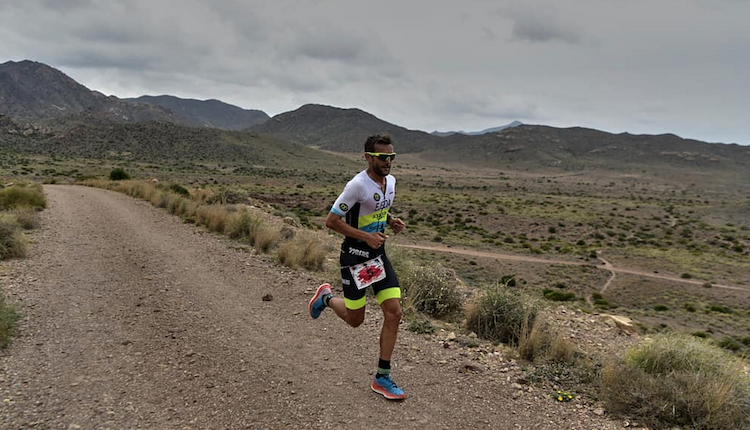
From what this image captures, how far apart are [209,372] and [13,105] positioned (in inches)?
9333

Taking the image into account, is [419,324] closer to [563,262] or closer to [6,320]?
[6,320]

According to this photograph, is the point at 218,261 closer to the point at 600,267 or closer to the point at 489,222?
the point at 600,267

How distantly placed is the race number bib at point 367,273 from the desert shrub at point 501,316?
8.09ft

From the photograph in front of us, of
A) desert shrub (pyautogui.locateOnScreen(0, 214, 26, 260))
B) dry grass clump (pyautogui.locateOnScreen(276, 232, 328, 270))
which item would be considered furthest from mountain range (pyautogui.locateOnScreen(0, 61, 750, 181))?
dry grass clump (pyautogui.locateOnScreen(276, 232, 328, 270))

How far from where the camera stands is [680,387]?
402 cm

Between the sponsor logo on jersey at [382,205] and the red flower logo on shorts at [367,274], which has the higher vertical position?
the sponsor logo on jersey at [382,205]

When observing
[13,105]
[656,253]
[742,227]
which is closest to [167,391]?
[656,253]

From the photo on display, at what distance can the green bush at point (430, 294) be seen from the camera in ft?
22.0

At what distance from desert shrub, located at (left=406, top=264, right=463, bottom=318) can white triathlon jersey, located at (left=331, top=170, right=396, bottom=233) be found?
2.80m

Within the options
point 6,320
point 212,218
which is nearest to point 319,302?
point 6,320

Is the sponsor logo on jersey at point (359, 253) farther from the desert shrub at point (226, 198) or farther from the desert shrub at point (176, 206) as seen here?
the desert shrub at point (226, 198)

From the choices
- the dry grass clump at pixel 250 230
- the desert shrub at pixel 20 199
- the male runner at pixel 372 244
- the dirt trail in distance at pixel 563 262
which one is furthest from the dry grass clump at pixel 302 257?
the dirt trail in distance at pixel 563 262

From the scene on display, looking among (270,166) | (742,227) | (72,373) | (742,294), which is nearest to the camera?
(72,373)

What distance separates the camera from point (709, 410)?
12.4ft
